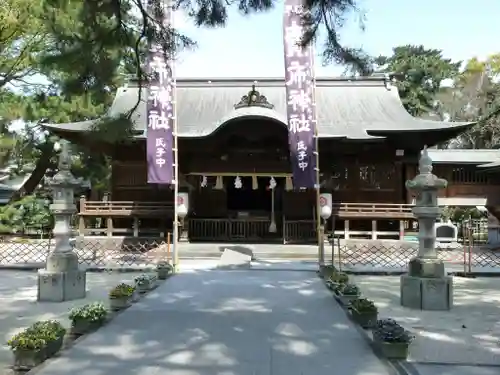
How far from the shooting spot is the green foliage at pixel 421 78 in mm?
37906

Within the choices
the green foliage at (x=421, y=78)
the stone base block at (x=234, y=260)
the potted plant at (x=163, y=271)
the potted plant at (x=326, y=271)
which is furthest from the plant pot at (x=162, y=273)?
the green foliage at (x=421, y=78)

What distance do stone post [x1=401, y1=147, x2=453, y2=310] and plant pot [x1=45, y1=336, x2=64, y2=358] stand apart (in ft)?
20.2

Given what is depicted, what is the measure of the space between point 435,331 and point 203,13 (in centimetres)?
555

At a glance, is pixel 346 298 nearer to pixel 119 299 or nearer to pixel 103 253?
pixel 119 299

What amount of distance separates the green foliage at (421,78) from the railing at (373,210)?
20.9m

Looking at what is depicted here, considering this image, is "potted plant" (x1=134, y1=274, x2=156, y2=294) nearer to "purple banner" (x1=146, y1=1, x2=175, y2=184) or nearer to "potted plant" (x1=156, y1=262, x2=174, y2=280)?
"potted plant" (x1=156, y1=262, x2=174, y2=280)

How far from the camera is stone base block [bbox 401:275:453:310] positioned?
8.91m

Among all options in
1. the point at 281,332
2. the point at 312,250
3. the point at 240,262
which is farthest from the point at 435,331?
the point at 312,250

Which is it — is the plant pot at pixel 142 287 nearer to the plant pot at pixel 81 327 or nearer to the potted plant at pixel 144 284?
the potted plant at pixel 144 284

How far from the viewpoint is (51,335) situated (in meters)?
5.75

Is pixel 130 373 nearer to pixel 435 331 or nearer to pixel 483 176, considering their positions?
pixel 435 331

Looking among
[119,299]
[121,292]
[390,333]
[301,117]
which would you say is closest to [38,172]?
[301,117]

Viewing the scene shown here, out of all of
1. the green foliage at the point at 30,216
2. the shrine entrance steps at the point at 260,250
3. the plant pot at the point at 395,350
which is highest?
the green foliage at the point at 30,216

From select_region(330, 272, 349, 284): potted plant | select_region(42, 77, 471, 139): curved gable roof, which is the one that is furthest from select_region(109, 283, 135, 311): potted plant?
select_region(42, 77, 471, 139): curved gable roof
